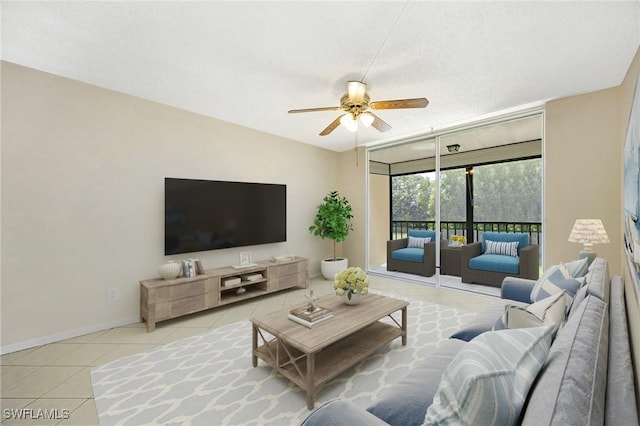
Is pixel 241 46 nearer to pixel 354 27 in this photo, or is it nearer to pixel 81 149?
pixel 354 27

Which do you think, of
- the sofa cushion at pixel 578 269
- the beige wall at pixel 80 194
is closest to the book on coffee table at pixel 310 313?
the sofa cushion at pixel 578 269

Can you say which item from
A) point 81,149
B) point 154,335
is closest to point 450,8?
point 81,149

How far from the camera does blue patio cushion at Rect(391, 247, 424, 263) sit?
190 inches

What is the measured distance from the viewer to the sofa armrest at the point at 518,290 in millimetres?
→ 2332

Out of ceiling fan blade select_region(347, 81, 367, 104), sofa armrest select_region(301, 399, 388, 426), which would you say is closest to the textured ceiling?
ceiling fan blade select_region(347, 81, 367, 104)

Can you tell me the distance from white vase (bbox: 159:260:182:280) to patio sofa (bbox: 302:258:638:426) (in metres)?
2.67

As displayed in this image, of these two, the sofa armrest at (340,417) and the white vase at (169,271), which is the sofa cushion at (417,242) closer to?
the white vase at (169,271)

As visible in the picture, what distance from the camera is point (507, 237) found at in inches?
171

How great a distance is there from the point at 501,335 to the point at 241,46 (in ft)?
7.97

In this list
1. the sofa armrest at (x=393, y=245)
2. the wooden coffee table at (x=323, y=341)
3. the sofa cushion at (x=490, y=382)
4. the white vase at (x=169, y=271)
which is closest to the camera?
the sofa cushion at (x=490, y=382)

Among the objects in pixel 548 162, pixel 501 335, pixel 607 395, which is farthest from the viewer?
pixel 548 162

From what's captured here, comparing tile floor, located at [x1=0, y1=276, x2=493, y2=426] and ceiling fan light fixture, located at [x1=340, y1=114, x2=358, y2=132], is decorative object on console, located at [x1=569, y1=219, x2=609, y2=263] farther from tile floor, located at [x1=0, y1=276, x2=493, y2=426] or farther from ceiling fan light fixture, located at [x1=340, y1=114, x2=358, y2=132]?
ceiling fan light fixture, located at [x1=340, y1=114, x2=358, y2=132]

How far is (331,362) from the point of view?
1.91m

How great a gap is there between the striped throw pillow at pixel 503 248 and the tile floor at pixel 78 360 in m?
1.03
